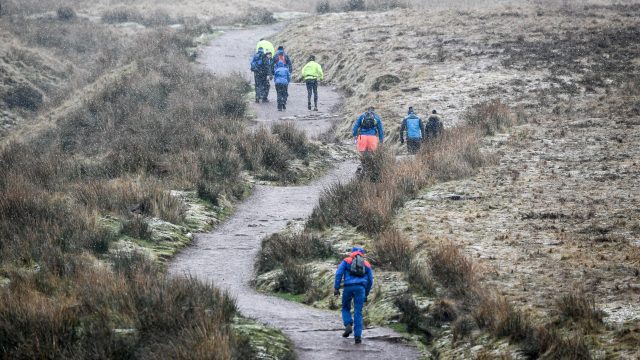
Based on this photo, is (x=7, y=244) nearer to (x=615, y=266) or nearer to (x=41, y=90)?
(x=615, y=266)

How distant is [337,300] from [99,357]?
4717mm

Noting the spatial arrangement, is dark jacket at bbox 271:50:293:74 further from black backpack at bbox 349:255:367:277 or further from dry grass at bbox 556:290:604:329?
dry grass at bbox 556:290:604:329

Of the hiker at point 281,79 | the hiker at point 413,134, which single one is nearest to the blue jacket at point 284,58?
the hiker at point 281,79

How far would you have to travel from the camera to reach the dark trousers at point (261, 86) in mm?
30188

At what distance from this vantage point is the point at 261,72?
29.8 m

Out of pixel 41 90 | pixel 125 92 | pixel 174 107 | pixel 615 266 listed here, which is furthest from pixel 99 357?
pixel 41 90

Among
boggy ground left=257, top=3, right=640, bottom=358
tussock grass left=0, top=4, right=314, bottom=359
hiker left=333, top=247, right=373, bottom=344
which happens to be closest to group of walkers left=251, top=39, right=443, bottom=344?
hiker left=333, top=247, right=373, bottom=344

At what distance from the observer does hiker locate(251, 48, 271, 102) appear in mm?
29219

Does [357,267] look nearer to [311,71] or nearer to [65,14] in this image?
[311,71]

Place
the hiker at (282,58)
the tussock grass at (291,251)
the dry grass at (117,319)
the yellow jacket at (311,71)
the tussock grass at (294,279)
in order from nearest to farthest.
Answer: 1. the dry grass at (117,319)
2. the tussock grass at (294,279)
3. the tussock grass at (291,251)
4. the yellow jacket at (311,71)
5. the hiker at (282,58)

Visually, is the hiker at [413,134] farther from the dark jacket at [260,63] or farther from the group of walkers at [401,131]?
the dark jacket at [260,63]

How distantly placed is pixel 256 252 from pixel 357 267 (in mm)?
5049

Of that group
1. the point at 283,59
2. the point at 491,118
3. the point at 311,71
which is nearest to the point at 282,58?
the point at 283,59

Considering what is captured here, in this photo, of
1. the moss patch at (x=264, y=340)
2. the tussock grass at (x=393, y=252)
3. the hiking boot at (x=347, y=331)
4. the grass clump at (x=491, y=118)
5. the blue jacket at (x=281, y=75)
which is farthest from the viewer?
the blue jacket at (x=281, y=75)
